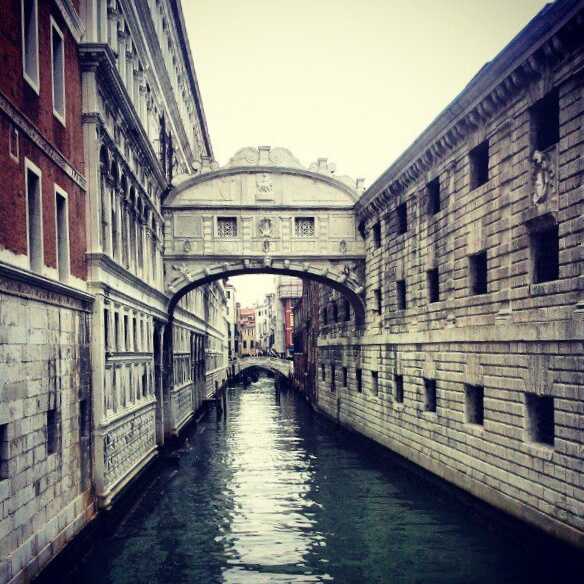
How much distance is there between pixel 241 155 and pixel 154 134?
341cm

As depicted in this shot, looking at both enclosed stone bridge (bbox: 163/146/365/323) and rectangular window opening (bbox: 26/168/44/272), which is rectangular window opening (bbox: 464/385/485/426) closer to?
rectangular window opening (bbox: 26/168/44/272)

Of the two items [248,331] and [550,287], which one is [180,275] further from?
[248,331]

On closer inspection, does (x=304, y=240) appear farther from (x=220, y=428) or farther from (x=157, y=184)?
(x=220, y=428)

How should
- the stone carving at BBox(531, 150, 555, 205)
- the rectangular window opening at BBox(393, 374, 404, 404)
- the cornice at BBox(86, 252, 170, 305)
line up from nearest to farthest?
the stone carving at BBox(531, 150, 555, 205) < the cornice at BBox(86, 252, 170, 305) < the rectangular window opening at BBox(393, 374, 404, 404)

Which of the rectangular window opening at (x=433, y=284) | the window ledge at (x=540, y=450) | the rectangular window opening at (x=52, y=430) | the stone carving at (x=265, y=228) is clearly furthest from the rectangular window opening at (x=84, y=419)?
the stone carving at (x=265, y=228)

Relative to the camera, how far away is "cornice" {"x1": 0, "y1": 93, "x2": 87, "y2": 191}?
8945 millimetres

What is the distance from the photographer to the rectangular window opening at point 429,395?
60.4 ft

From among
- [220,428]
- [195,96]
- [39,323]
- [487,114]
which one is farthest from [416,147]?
[195,96]

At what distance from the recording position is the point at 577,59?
1123 cm

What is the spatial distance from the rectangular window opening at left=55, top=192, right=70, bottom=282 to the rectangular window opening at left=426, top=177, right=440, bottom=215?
10.00 m

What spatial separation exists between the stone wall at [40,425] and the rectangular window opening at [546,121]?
8.82m

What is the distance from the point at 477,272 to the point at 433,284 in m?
2.83

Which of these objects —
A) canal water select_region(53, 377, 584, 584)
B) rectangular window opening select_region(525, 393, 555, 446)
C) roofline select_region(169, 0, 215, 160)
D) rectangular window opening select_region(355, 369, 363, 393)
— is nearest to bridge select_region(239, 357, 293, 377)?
roofline select_region(169, 0, 215, 160)

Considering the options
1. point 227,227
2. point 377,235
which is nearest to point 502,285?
point 377,235
